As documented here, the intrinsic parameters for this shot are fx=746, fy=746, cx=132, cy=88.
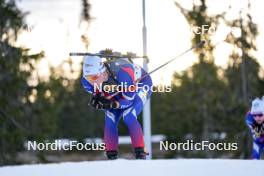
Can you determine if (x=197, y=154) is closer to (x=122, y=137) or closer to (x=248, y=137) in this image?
(x=122, y=137)

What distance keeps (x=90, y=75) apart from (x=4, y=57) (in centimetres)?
1220

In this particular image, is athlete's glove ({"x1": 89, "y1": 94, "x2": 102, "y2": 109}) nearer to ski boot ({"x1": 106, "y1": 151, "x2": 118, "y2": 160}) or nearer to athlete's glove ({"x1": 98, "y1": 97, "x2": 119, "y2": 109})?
athlete's glove ({"x1": 98, "y1": 97, "x2": 119, "y2": 109})

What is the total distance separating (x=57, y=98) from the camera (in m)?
26.0

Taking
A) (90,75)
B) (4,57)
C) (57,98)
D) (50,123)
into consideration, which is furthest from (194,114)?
(90,75)

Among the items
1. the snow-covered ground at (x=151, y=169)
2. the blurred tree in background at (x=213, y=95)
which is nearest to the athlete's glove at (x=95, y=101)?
the snow-covered ground at (x=151, y=169)

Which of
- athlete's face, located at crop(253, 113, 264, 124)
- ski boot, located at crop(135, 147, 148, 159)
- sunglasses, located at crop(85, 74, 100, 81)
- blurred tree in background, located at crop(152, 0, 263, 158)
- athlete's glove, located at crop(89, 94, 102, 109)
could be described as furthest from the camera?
blurred tree in background, located at crop(152, 0, 263, 158)

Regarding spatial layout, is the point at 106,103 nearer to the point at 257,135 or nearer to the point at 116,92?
the point at 116,92

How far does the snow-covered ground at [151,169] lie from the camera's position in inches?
256

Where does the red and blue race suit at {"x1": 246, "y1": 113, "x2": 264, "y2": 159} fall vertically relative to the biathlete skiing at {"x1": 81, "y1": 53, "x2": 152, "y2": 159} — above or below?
below

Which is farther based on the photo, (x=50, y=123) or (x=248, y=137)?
(x=50, y=123)

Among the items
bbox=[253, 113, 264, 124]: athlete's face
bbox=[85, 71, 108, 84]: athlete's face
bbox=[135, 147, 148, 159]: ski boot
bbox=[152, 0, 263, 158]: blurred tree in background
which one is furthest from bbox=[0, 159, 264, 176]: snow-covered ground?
bbox=[152, 0, 263, 158]: blurred tree in background

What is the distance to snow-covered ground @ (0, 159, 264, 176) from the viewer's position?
21.3 feet

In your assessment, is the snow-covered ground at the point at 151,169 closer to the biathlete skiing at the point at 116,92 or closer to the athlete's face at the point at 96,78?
the biathlete skiing at the point at 116,92

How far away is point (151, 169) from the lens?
655 centimetres
